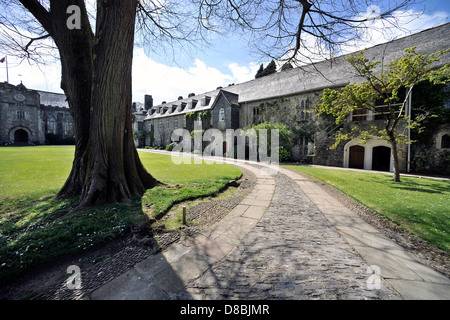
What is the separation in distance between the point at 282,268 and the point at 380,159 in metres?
17.8

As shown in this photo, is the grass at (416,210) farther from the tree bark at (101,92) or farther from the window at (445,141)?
the window at (445,141)

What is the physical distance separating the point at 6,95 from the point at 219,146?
42.8m

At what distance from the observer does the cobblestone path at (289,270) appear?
181cm

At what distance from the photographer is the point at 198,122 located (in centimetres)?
2628

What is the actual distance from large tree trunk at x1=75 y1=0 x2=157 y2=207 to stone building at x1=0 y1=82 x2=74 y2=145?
42.9 meters

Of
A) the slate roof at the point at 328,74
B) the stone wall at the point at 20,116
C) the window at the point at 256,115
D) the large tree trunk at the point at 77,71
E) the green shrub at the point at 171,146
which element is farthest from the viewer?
the stone wall at the point at 20,116

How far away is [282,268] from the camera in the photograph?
2.20m

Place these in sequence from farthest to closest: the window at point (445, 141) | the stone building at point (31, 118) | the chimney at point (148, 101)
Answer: the chimney at point (148, 101)
the stone building at point (31, 118)
the window at point (445, 141)

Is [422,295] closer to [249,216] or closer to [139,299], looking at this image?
[249,216]

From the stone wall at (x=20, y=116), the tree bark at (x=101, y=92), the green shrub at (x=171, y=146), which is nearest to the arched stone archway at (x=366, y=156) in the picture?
the tree bark at (x=101, y=92)

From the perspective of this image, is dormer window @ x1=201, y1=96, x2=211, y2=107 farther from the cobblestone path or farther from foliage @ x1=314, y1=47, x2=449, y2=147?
the cobblestone path

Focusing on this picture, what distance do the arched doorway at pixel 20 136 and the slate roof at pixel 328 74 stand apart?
1475 inches

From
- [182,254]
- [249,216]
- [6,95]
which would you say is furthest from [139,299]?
[6,95]

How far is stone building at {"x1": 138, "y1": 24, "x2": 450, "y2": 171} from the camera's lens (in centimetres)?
1303
